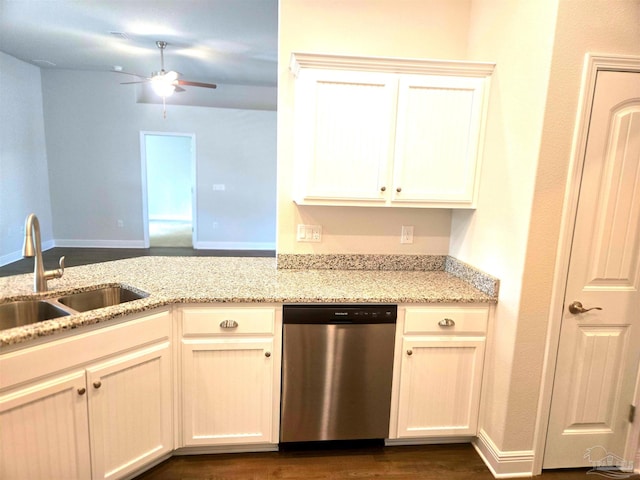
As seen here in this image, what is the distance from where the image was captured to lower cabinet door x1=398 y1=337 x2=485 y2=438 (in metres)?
2.03

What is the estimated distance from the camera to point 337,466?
200 centimetres

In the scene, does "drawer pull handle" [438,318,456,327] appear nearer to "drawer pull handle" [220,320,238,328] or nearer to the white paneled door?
the white paneled door

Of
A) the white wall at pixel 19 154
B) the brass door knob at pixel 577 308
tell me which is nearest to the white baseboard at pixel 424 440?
the brass door knob at pixel 577 308

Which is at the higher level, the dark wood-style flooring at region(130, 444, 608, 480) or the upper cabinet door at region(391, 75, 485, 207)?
the upper cabinet door at region(391, 75, 485, 207)

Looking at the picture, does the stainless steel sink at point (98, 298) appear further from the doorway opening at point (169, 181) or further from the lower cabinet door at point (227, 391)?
the doorway opening at point (169, 181)

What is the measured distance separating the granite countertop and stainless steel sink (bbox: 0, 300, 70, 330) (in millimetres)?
34

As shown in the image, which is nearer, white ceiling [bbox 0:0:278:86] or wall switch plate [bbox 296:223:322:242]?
wall switch plate [bbox 296:223:322:242]

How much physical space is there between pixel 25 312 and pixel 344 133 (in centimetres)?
178

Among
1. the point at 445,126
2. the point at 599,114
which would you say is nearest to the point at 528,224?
the point at 599,114

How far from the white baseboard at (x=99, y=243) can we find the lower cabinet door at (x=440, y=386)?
19.6ft

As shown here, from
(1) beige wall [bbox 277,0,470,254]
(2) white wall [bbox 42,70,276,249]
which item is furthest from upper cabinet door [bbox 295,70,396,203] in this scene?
(2) white wall [bbox 42,70,276,249]

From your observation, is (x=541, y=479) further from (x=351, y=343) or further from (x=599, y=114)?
(x=599, y=114)

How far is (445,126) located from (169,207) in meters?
10.4

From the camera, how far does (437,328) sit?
6.60 feet
